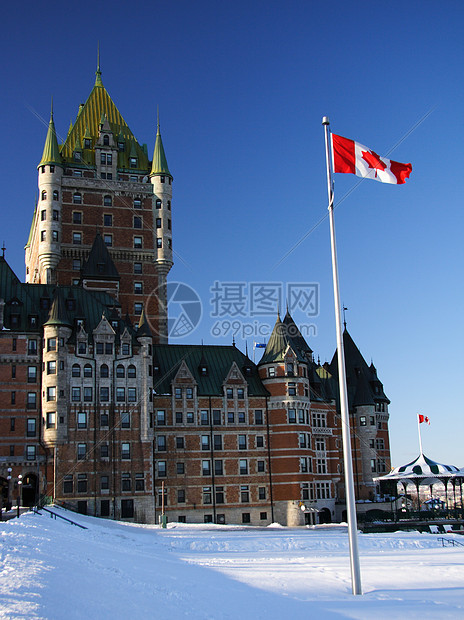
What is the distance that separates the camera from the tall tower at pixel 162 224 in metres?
90.9

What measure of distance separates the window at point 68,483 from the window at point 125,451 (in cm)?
539

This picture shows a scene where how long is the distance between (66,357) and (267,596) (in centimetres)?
4796

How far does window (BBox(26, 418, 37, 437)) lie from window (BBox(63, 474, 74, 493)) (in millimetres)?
5093

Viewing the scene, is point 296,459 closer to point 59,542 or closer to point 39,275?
point 39,275

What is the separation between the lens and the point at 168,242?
303 feet

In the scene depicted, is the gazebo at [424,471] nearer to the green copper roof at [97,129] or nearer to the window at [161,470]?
the window at [161,470]

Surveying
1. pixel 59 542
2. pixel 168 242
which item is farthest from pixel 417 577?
pixel 168 242

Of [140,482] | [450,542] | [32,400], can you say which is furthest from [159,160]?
[450,542]

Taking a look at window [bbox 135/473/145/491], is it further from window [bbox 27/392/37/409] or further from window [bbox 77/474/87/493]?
window [bbox 27/392/37/409]

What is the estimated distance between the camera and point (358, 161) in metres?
28.5

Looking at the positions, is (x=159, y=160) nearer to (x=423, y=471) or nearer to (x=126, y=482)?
(x=126, y=482)

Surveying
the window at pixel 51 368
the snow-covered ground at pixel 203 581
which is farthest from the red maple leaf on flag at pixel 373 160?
the window at pixel 51 368

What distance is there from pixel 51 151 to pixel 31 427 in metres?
38.3

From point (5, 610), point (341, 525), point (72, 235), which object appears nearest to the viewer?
point (5, 610)
